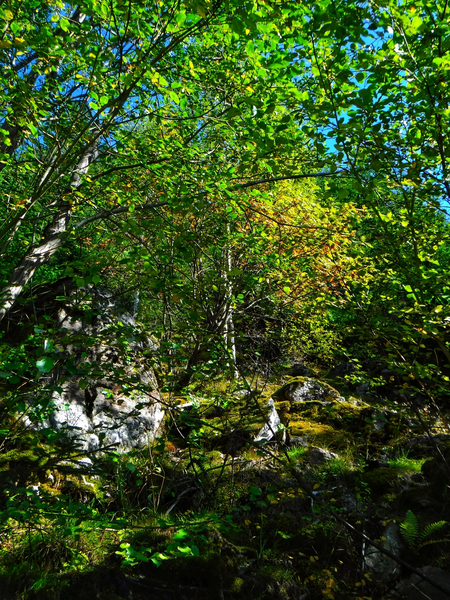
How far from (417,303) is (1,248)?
10.5 feet

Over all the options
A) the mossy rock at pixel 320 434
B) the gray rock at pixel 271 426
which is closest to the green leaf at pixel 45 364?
the gray rock at pixel 271 426

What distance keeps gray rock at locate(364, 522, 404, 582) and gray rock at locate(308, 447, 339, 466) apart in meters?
1.63

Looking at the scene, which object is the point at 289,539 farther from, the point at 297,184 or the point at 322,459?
the point at 297,184

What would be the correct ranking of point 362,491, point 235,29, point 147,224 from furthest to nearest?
point 362,491, point 147,224, point 235,29

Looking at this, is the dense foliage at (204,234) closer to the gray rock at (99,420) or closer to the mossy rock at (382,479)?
the mossy rock at (382,479)

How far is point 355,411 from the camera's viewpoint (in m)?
7.03

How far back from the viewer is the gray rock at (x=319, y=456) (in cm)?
543

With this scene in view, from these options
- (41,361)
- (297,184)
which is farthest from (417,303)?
(297,184)

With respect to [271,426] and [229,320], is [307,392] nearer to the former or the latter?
[271,426]

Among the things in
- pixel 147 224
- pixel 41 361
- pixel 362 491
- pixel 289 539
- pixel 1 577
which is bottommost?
pixel 1 577

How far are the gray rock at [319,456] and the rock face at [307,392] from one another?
2.29 metres

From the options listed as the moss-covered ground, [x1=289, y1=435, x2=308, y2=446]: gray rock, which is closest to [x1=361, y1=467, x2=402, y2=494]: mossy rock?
the moss-covered ground

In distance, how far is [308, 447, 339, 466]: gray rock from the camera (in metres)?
5.43

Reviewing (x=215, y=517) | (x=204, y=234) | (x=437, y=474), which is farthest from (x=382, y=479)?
(x=204, y=234)
